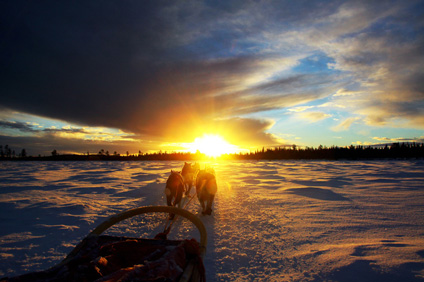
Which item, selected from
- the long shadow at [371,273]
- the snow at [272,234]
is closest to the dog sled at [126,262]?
the snow at [272,234]

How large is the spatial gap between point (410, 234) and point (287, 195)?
4.22 meters

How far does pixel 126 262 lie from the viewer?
190cm

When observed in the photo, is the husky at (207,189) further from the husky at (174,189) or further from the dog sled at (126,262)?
the dog sled at (126,262)

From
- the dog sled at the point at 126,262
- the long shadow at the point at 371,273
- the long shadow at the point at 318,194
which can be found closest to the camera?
the dog sled at the point at 126,262

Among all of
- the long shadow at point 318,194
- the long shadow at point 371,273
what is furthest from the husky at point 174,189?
the long shadow at point 318,194

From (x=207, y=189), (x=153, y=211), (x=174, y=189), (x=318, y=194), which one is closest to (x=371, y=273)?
(x=153, y=211)

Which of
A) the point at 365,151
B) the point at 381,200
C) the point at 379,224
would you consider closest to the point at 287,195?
the point at 381,200

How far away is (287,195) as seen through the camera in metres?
8.14

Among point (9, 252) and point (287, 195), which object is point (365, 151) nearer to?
point (287, 195)

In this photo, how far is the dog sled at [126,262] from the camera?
60.8 inches

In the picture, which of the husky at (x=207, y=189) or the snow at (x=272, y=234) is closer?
the snow at (x=272, y=234)

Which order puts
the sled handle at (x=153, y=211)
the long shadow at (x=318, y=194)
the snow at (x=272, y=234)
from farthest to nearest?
the long shadow at (x=318, y=194)
the snow at (x=272, y=234)
the sled handle at (x=153, y=211)

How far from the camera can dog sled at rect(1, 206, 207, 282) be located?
1545 mm

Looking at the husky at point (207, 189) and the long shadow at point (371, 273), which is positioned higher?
the husky at point (207, 189)
